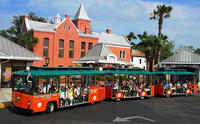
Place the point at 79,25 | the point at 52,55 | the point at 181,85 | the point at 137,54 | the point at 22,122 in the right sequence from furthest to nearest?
→ the point at 137,54
the point at 79,25
the point at 52,55
the point at 181,85
the point at 22,122

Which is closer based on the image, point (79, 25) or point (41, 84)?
point (41, 84)

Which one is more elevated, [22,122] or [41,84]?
[41,84]

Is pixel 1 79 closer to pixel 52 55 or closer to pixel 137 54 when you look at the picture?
pixel 52 55

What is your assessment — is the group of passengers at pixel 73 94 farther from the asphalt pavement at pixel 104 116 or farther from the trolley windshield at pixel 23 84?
the trolley windshield at pixel 23 84

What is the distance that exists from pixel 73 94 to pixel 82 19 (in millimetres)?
42960

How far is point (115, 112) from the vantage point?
13.5 meters

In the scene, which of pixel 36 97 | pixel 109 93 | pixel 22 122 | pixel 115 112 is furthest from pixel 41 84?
pixel 109 93

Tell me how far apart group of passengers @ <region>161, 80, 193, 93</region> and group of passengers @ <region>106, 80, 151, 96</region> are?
242 cm

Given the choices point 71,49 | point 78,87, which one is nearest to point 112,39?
point 71,49

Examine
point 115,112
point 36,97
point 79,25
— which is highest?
point 79,25

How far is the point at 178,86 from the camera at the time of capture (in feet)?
74.5

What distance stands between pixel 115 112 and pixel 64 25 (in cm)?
3029

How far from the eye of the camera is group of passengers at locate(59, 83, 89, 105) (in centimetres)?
1389

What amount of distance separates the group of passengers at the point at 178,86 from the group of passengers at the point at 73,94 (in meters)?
9.55
